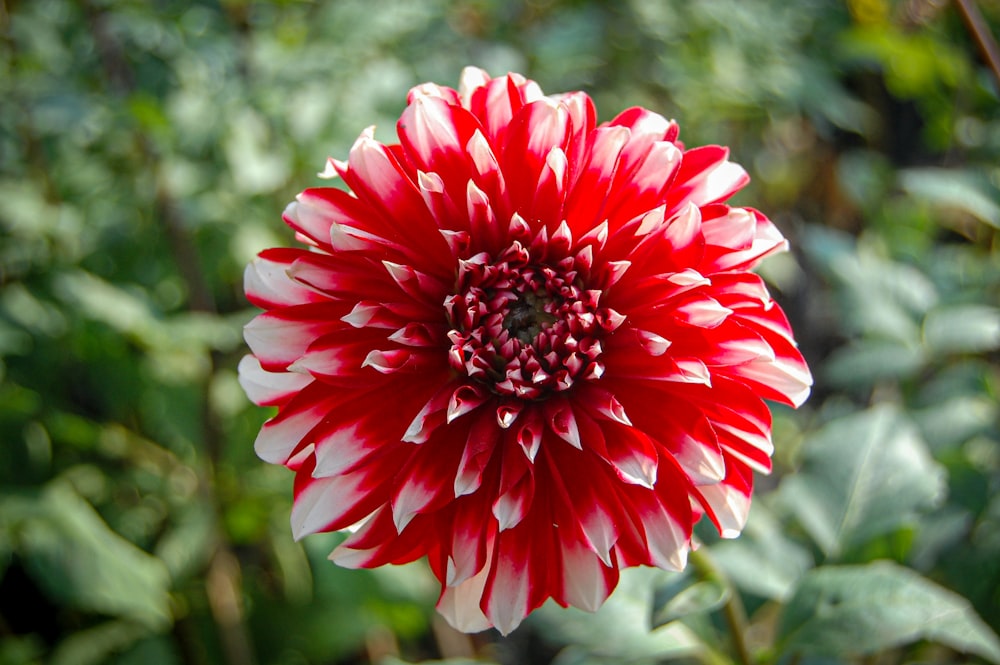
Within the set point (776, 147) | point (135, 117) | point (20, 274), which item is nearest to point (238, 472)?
point (20, 274)

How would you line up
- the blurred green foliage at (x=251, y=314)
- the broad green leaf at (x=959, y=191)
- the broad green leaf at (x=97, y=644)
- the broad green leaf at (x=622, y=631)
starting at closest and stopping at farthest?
the broad green leaf at (x=622, y=631) < the blurred green foliage at (x=251, y=314) < the broad green leaf at (x=959, y=191) < the broad green leaf at (x=97, y=644)

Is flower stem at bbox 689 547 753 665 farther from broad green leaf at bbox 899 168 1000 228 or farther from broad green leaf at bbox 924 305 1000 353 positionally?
broad green leaf at bbox 899 168 1000 228

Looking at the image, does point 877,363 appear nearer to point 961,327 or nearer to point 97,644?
point 961,327

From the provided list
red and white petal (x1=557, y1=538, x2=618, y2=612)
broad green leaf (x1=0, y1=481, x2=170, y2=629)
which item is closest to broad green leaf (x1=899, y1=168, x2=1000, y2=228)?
red and white petal (x1=557, y1=538, x2=618, y2=612)

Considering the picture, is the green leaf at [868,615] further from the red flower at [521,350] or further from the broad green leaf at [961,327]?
the broad green leaf at [961,327]

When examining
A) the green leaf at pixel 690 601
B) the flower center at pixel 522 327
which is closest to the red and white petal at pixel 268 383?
the flower center at pixel 522 327

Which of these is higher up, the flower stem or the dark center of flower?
the dark center of flower

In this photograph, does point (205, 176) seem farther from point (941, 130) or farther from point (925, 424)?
point (941, 130)

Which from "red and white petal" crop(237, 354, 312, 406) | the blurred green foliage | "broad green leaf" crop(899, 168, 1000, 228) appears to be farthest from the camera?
"broad green leaf" crop(899, 168, 1000, 228)
